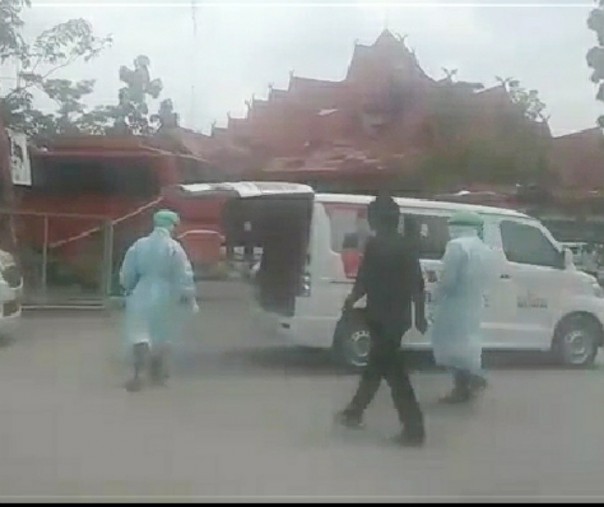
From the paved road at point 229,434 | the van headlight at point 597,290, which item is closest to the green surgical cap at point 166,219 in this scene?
the paved road at point 229,434

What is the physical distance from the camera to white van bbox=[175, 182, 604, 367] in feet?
12.8

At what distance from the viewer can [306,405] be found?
394 cm

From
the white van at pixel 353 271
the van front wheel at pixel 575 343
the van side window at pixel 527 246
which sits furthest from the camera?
the van front wheel at pixel 575 343

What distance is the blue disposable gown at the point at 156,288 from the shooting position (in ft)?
12.6

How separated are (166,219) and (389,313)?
0.96 meters

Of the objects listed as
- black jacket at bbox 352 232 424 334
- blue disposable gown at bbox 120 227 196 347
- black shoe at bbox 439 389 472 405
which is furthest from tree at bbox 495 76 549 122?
blue disposable gown at bbox 120 227 196 347

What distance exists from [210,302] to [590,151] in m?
1.60

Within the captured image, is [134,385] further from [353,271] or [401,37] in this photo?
[401,37]

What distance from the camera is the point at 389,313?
3955 millimetres

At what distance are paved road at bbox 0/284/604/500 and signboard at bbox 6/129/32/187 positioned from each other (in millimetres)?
549

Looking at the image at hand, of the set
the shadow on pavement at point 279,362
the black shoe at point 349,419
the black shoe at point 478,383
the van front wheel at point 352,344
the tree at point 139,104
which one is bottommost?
the black shoe at point 349,419

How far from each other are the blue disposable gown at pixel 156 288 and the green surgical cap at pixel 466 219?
107 centimetres

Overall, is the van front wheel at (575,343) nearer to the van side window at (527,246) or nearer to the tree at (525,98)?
the van side window at (527,246)

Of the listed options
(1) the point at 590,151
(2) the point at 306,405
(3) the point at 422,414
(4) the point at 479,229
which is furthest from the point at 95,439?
(1) the point at 590,151
